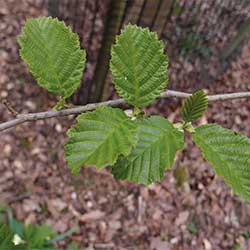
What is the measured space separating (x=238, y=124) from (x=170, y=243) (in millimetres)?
1031

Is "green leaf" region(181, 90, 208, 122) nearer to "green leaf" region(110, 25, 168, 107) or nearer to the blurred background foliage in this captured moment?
"green leaf" region(110, 25, 168, 107)

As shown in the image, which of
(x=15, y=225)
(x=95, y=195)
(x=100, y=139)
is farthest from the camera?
(x=95, y=195)

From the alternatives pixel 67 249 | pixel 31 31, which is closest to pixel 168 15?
pixel 67 249

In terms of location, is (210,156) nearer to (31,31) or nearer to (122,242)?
(31,31)

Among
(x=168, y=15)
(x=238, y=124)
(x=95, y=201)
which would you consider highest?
(x=168, y=15)

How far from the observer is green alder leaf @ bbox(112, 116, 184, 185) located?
62 cm

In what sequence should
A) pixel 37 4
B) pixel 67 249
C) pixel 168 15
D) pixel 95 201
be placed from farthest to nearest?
pixel 37 4 < pixel 95 201 < pixel 67 249 < pixel 168 15

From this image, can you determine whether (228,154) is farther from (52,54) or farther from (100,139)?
(52,54)

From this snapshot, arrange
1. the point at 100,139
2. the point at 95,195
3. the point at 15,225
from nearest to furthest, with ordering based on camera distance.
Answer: the point at 100,139, the point at 15,225, the point at 95,195

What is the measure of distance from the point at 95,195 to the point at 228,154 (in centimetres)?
197

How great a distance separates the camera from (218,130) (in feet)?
2.15

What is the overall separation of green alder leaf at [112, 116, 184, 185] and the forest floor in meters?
1.87

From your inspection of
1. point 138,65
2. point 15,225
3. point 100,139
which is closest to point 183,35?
point 15,225

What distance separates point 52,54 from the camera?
2.19 ft
